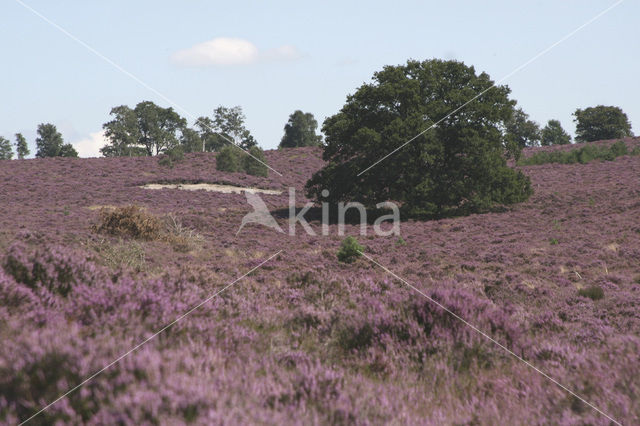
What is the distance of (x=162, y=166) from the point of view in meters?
57.2

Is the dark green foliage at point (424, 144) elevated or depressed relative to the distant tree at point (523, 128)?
depressed

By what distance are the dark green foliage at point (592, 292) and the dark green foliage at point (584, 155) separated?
4312 cm

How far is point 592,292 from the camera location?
11.0 metres

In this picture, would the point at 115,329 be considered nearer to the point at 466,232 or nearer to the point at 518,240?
the point at 518,240

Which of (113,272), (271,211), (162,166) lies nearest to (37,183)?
(162,166)

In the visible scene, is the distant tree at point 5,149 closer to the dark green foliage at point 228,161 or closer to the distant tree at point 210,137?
the distant tree at point 210,137

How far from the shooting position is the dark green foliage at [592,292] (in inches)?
427

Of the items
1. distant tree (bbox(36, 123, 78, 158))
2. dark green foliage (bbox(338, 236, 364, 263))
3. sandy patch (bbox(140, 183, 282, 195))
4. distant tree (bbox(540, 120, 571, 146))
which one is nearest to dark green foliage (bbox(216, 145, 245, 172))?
sandy patch (bbox(140, 183, 282, 195))

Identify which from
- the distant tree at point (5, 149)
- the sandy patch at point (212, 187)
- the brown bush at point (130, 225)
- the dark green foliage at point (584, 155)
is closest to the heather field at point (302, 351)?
the brown bush at point (130, 225)

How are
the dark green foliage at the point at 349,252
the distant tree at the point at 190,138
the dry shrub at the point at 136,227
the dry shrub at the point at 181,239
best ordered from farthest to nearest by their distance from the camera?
the distant tree at the point at 190,138 < the dry shrub at the point at 136,227 < the dry shrub at the point at 181,239 < the dark green foliage at the point at 349,252

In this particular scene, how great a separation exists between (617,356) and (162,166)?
57.4 meters

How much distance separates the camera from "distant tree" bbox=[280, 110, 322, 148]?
316ft

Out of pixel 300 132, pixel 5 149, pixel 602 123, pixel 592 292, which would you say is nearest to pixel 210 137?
pixel 300 132

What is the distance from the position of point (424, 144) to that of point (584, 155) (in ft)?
101
